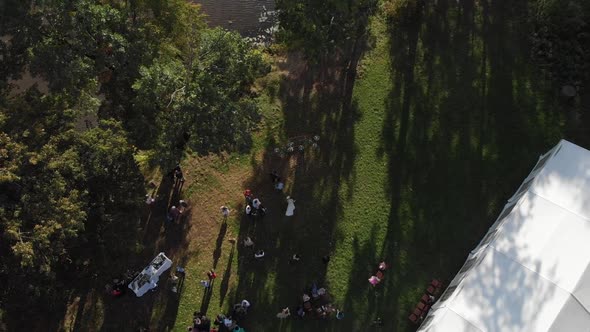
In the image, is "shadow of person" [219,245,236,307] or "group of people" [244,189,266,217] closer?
→ "shadow of person" [219,245,236,307]

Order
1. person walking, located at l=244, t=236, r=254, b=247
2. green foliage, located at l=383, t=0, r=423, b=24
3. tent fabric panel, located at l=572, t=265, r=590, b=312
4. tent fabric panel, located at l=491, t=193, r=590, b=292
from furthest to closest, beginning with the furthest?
Result: green foliage, located at l=383, t=0, r=423, b=24 → person walking, located at l=244, t=236, r=254, b=247 → tent fabric panel, located at l=491, t=193, r=590, b=292 → tent fabric panel, located at l=572, t=265, r=590, b=312

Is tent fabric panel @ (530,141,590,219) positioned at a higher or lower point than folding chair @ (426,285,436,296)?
higher

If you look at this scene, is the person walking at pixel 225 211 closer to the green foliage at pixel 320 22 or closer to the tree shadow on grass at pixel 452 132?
the tree shadow on grass at pixel 452 132

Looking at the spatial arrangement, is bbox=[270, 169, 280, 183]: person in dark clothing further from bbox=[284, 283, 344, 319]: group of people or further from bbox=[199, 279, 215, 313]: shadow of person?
bbox=[199, 279, 215, 313]: shadow of person

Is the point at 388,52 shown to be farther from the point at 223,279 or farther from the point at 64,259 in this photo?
the point at 64,259

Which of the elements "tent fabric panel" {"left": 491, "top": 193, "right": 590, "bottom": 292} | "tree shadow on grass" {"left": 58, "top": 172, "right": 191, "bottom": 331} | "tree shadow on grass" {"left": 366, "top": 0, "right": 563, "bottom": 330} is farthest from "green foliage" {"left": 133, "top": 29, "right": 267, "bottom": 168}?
"tent fabric panel" {"left": 491, "top": 193, "right": 590, "bottom": 292}

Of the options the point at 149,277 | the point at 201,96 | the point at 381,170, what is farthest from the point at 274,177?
the point at 149,277

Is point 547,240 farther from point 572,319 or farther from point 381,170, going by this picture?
point 381,170

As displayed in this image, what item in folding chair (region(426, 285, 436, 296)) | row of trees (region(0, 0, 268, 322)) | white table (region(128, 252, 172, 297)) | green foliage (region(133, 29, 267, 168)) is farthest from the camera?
white table (region(128, 252, 172, 297))
